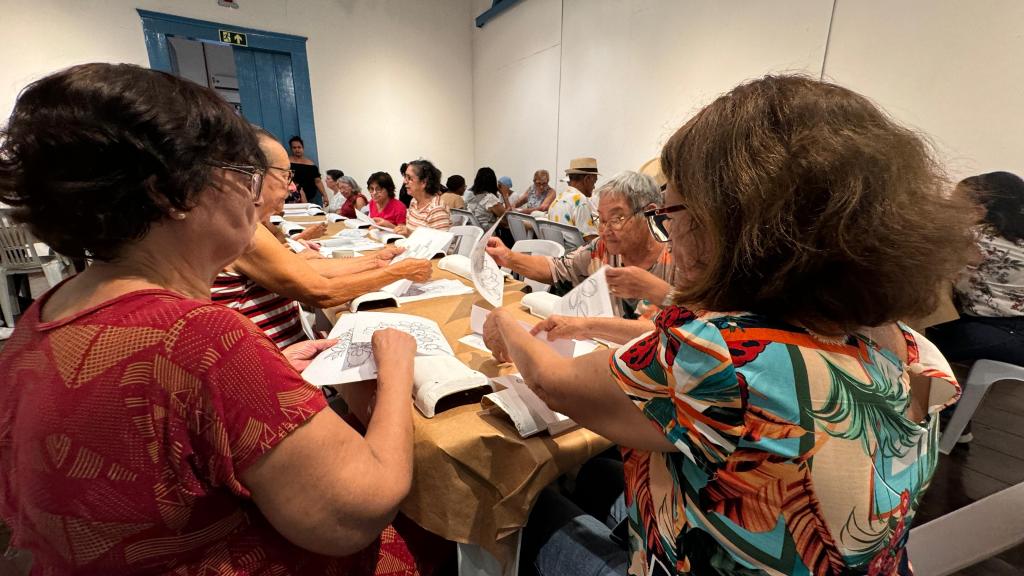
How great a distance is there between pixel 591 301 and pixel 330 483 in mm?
914

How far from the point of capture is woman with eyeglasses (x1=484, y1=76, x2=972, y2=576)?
0.55 metres

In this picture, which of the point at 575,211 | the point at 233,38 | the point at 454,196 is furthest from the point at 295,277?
the point at 233,38

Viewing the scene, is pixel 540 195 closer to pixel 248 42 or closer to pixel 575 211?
pixel 575 211

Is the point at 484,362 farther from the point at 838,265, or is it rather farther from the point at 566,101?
the point at 566,101

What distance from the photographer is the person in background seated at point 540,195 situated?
22.8 ft

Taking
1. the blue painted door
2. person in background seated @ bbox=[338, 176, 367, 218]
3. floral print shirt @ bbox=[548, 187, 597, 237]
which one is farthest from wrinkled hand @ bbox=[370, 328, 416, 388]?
the blue painted door

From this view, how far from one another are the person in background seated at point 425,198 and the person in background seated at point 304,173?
13.7 ft

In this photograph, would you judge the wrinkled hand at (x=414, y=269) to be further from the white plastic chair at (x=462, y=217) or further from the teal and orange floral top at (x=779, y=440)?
the white plastic chair at (x=462, y=217)

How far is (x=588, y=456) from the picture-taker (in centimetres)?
94

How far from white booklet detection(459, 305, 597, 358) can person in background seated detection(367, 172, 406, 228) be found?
3607mm

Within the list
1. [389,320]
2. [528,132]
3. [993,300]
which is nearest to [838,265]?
[389,320]

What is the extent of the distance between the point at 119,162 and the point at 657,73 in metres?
5.83

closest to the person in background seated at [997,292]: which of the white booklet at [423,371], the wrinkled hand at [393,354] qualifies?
the white booklet at [423,371]

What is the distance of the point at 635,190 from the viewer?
179 centimetres
